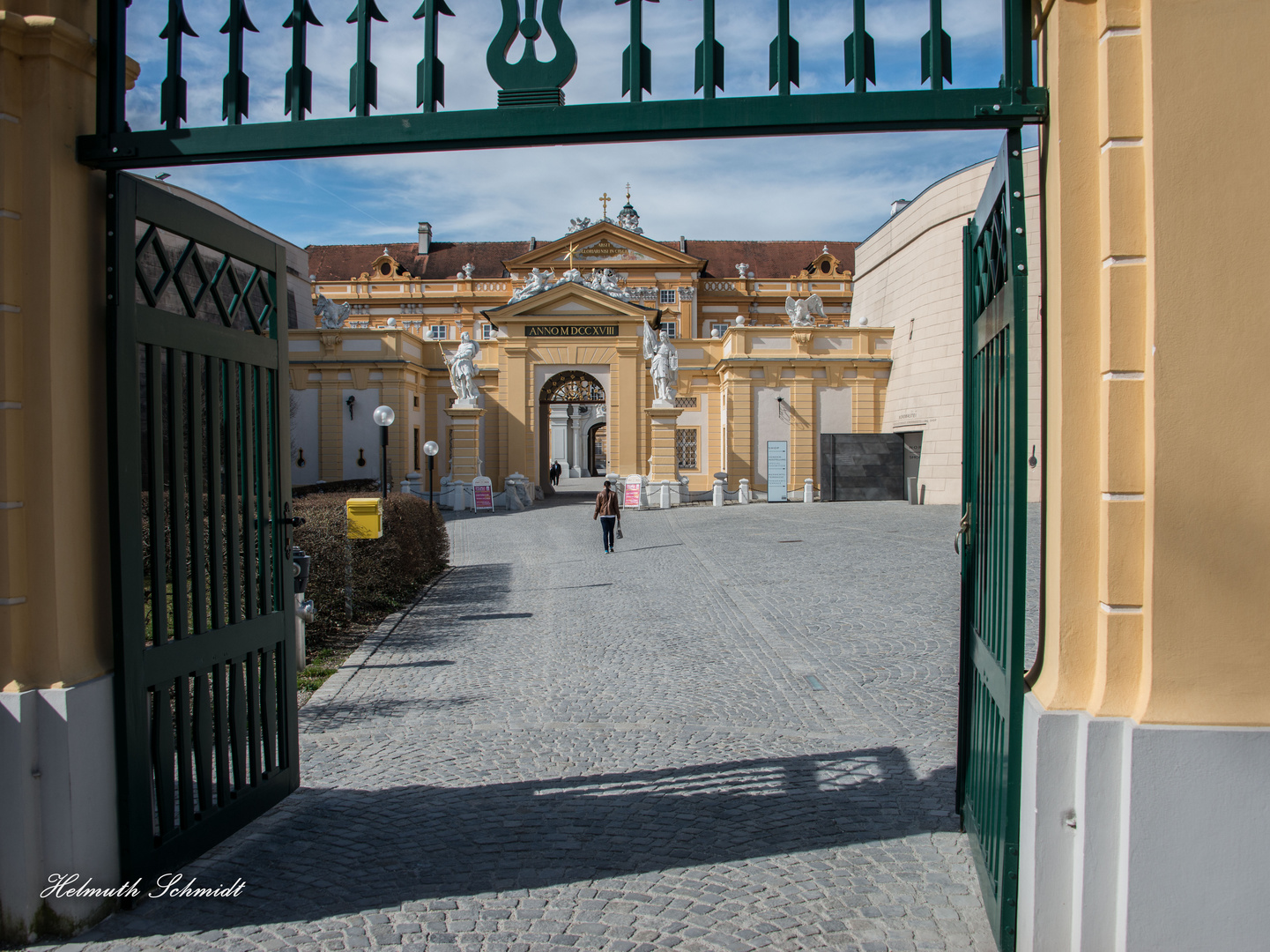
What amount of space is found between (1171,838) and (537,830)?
2.46 metres

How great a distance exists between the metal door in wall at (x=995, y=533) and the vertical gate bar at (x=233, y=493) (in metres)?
3.08

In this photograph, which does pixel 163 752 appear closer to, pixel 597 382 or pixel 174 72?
pixel 174 72

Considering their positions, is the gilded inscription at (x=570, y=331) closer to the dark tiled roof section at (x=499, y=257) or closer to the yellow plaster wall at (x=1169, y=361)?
the dark tiled roof section at (x=499, y=257)

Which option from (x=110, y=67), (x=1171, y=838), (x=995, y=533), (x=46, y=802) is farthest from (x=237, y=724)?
(x=1171, y=838)

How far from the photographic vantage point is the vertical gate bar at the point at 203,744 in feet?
12.2

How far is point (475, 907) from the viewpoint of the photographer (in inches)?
132

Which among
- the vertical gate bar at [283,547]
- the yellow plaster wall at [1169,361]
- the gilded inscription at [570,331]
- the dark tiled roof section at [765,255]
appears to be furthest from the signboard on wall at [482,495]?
the dark tiled roof section at [765,255]

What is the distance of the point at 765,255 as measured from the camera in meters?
54.8

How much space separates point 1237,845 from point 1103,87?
2.22 m

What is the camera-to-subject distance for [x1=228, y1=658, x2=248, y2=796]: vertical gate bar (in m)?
3.98

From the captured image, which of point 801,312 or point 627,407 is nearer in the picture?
point 801,312

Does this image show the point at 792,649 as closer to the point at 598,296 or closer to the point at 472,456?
the point at 472,456

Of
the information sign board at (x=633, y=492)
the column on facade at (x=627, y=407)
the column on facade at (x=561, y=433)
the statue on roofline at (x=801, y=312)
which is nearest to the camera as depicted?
the information sign board at (x=633, y=492)

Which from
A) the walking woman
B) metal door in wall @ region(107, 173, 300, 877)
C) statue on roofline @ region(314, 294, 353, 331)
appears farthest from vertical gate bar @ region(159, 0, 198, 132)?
statue on roofline @ region(314, 294, 353, 331)
